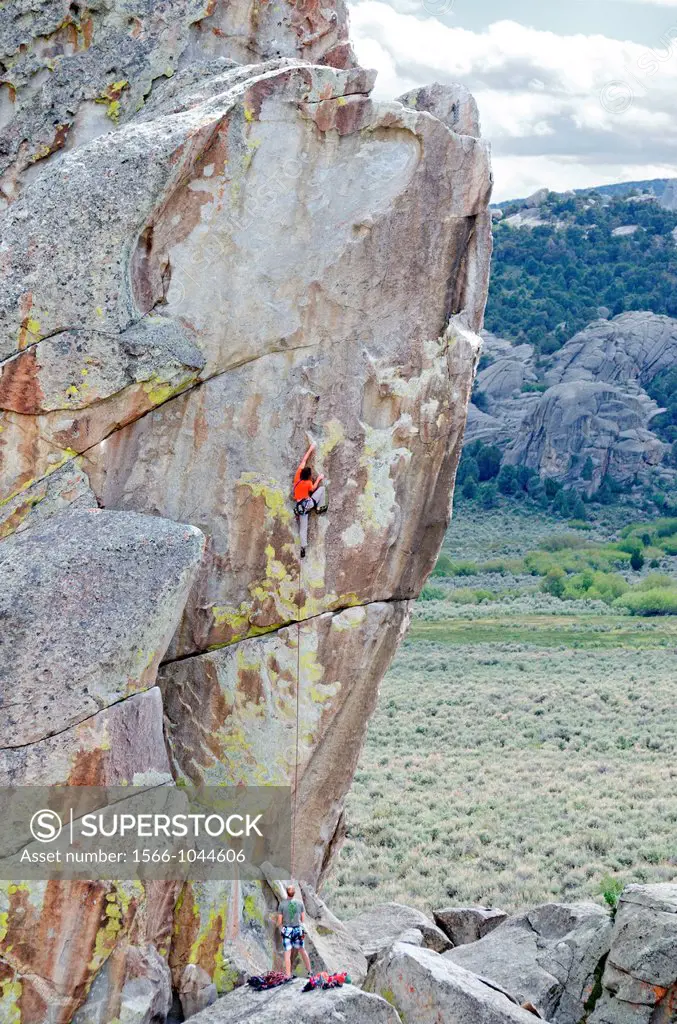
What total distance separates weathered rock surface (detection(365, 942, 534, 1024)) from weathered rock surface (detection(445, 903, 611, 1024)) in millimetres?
1922

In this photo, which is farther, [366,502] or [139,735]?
[366,502]

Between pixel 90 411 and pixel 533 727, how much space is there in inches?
729

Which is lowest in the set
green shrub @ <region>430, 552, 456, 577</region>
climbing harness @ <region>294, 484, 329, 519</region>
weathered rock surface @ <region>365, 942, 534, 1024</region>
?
green shrub @ <region>430, 552, 456, 577</region>

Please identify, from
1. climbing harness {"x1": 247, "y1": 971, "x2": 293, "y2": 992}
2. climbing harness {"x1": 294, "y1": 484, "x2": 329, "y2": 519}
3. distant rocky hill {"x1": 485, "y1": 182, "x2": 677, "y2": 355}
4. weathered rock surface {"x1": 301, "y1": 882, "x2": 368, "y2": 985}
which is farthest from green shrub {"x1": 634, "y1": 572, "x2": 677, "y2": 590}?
climbing harness {"x1": 247, "y1": 971, "x2": 293, "y2": 992}

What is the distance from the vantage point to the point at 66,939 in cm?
951

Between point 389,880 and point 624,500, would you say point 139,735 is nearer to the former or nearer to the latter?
point 389,880

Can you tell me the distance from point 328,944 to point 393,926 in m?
2.74

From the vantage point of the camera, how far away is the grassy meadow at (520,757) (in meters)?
18.1

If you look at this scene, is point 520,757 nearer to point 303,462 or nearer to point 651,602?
point 303,462

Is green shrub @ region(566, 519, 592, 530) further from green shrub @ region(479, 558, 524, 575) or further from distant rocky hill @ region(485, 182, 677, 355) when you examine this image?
distant rocky hill @ region(485, 182, 677, 355)

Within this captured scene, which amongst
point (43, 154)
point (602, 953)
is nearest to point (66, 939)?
point (602, 953)

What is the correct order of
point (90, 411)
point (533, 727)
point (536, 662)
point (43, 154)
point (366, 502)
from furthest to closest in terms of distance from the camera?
1. point (536, 662)
2. point (533, 727)
3. point (43, 154)
4. point (366, 502)
5. point (90, 411)

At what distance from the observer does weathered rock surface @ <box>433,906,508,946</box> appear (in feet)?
49.5

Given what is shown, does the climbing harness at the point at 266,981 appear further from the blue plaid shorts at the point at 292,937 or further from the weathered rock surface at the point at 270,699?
A: the weathered rock surface at the point at 270,699
